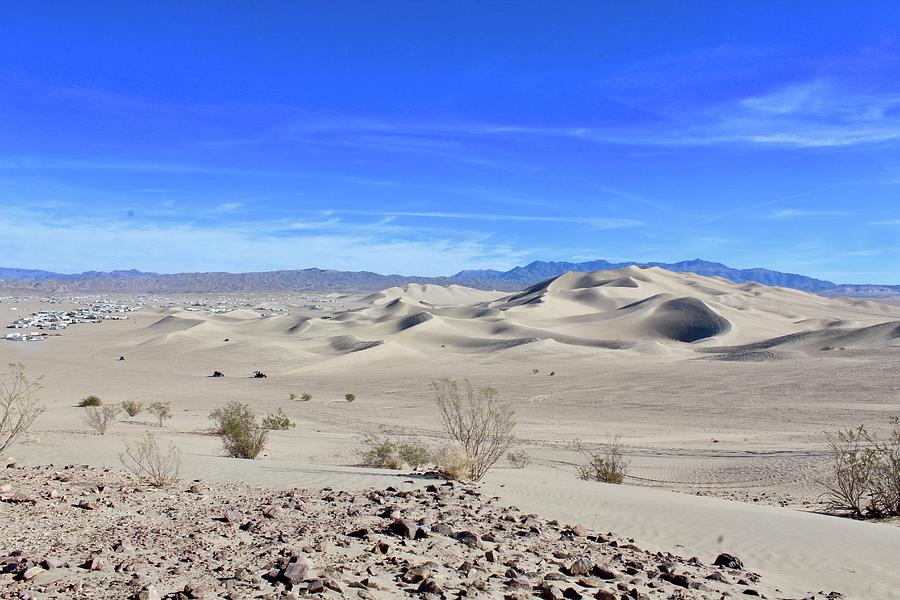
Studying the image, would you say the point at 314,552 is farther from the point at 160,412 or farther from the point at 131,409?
the point at 131,409

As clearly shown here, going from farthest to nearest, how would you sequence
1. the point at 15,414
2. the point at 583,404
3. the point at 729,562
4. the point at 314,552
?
the point at 583,404 < the point at 15,414 < the point at 729,562 < the point at 314,552

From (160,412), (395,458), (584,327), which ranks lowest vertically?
(160,412)

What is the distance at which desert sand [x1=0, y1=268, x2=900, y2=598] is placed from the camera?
29.9ft

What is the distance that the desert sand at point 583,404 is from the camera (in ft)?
29.9

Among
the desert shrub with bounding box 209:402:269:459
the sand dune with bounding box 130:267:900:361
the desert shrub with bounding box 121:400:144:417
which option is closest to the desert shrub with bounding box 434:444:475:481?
the desert shrub with bounding box 209:402:269:459

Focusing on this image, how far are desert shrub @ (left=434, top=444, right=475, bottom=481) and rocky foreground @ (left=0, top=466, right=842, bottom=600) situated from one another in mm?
2281

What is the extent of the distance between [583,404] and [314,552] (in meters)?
27.1

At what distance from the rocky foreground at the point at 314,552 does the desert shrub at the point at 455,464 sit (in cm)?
228

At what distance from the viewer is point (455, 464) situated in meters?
11.7

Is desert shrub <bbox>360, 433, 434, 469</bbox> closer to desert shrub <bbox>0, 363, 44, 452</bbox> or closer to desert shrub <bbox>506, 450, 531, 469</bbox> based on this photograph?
desert shrub <bbox>506, 450, 531, 469</bbox>

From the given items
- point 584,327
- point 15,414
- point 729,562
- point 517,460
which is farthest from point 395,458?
point 584,327

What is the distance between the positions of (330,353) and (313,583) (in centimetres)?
5599

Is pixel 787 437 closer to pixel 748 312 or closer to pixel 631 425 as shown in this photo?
pixel 631 425

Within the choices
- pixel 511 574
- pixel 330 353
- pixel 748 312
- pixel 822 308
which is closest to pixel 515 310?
pixel 748 312
